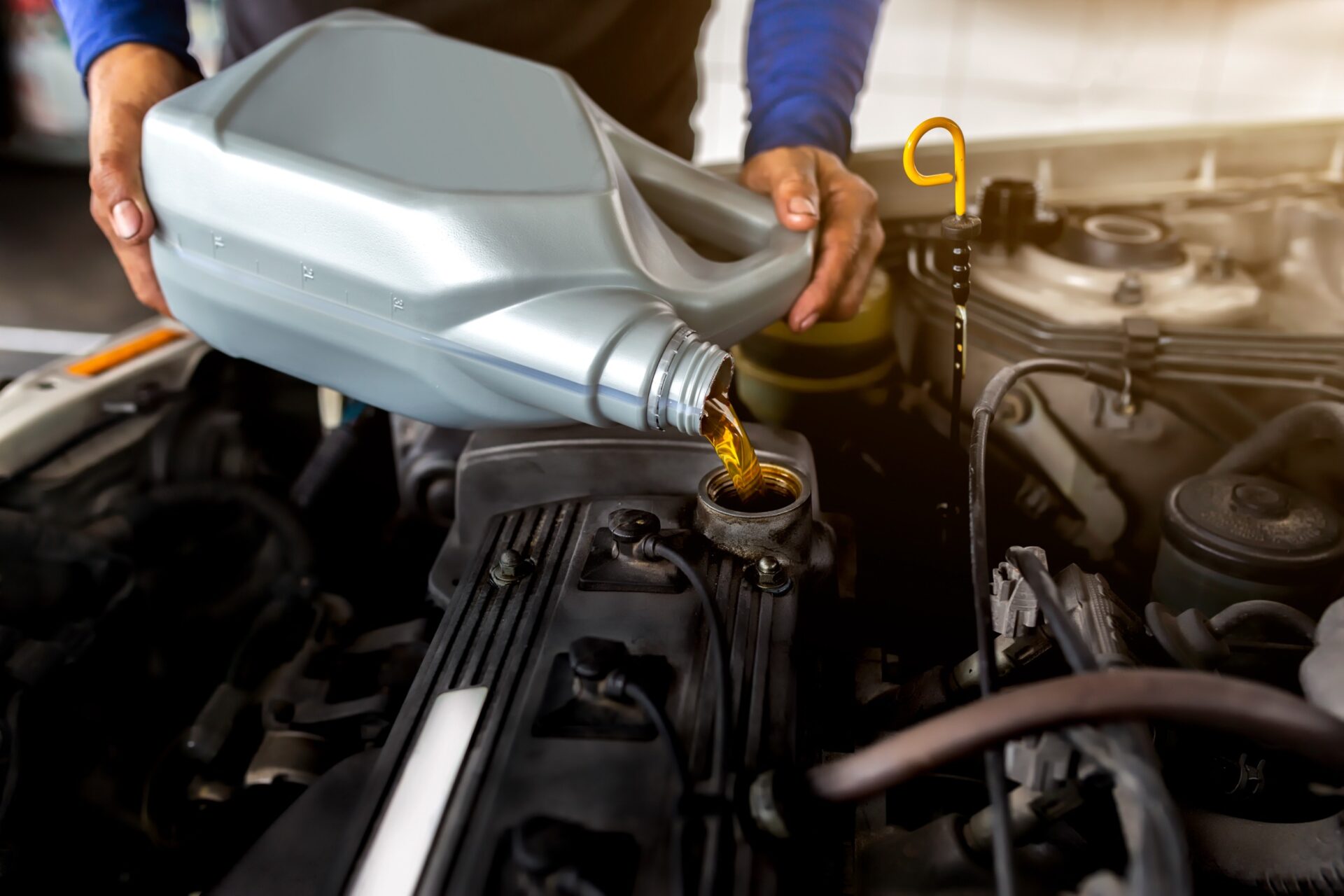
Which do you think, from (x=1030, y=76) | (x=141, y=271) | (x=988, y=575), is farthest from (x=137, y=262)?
(x=1030, y=76)

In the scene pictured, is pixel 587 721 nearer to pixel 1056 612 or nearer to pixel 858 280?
pixel 1056 612

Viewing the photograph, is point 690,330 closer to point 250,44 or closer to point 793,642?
point 793,642

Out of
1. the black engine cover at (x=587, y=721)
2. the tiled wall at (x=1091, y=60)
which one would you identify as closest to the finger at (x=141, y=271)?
the black engine cover at (x=587, y=721)

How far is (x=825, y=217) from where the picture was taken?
838mm

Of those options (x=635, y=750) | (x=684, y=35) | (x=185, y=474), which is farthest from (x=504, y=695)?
(x=684, y=35)

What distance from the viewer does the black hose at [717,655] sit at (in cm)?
44

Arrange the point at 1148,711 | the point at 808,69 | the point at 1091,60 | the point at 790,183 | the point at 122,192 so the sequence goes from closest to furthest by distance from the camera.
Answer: the point at 1148,711, the point at 122,192, the point at 790,183, the point at 808,69, the point at 1091,60

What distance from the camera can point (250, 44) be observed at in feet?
3.25

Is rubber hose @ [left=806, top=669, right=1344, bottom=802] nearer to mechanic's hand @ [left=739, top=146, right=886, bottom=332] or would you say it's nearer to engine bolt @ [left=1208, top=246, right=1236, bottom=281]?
Answer: mechanic's hand @ [left=739, top=146, right=886, bottom=332]

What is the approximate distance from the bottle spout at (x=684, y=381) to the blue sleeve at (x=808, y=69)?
499 mm

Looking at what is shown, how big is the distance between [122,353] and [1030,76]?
7.87 feet

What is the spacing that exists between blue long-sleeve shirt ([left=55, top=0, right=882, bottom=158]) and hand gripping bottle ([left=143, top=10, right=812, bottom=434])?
1.00ft

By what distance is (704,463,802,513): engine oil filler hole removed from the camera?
609mm

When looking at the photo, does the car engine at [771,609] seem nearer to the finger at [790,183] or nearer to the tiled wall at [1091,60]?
the finger at [790,183]
